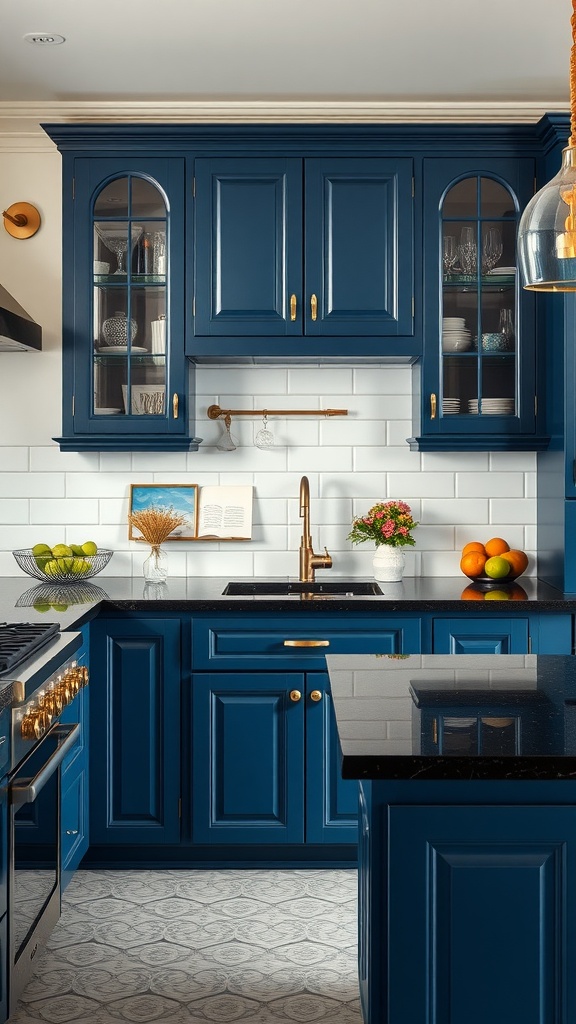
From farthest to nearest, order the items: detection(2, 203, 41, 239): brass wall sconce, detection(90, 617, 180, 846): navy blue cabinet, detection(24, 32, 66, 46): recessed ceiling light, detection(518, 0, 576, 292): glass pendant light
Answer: detection(2, 203, 41, 239): brass wall sconce < detection(90, 617, 180, 846): navy blue cabinet < detection(24, 32, 66, 46): recessed ceiling light < detection(518, 0, 576, 292): glass pendant light

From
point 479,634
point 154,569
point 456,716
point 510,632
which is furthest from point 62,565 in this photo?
point 456,716

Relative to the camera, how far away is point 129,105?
152 inches

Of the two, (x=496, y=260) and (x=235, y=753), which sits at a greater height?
(x=496, y=260)

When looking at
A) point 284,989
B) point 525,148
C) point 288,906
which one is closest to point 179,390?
point 525,148

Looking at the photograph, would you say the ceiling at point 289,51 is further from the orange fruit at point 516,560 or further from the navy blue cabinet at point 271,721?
the navy blue cabinet at point 271,721

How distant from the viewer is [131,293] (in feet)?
12.1

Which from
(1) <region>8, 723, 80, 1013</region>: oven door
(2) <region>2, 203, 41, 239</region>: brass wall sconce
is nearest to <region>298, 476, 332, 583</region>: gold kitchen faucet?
(1) <region>8, 723, 80, 1013</region>: oven door

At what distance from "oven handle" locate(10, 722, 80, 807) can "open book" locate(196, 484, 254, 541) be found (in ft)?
4.53

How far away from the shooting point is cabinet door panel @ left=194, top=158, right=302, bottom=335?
3643 mm

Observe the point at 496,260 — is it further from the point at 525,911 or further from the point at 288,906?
the point at 525,911

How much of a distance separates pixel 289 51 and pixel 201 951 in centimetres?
287

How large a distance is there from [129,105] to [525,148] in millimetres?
1510

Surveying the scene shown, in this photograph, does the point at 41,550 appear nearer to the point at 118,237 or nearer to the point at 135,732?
the point at 135,732

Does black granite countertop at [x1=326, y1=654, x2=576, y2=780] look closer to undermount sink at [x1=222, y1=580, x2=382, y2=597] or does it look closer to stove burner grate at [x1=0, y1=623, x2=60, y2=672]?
stove burner grate at [x1=0, y1=623, x2=60, y2=672]
